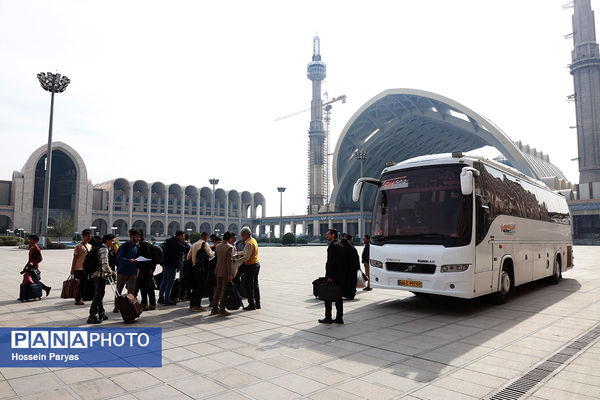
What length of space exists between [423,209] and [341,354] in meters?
3.99

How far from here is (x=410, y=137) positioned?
244ft

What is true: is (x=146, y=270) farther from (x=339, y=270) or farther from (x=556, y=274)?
(x=556, y=274)

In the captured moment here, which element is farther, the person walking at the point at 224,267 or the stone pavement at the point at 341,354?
the person walking at the point at 224,267

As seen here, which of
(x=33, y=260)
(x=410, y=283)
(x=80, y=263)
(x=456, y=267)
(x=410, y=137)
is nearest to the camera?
(x=456, y=267)

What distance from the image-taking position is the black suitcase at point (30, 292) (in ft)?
29.9

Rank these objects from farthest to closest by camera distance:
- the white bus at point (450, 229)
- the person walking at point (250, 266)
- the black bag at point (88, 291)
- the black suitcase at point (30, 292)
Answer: the black suitcase at point (30, 292) < the person walking at point (250, 266) < the black bag at point (88, 291) < the white bus at point (450, 229)

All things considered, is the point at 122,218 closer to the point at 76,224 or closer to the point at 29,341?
the point at 76,224

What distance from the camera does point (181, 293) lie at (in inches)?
368

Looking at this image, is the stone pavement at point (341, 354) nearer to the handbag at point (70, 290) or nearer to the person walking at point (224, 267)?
the handbag at point (70, 290)

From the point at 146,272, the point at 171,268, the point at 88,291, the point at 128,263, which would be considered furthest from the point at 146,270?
the point at 88,291

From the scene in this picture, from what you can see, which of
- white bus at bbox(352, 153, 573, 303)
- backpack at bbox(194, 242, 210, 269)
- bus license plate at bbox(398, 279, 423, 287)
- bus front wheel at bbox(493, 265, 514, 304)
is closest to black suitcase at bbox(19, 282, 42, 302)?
backpack at bbox(194, 242, 210, 269)

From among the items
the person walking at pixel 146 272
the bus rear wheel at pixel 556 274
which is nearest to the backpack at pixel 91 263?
the person walking at pixel 146 272

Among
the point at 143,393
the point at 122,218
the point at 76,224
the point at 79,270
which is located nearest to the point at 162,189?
the point at 122,218

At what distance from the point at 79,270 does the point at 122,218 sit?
81917 mm
